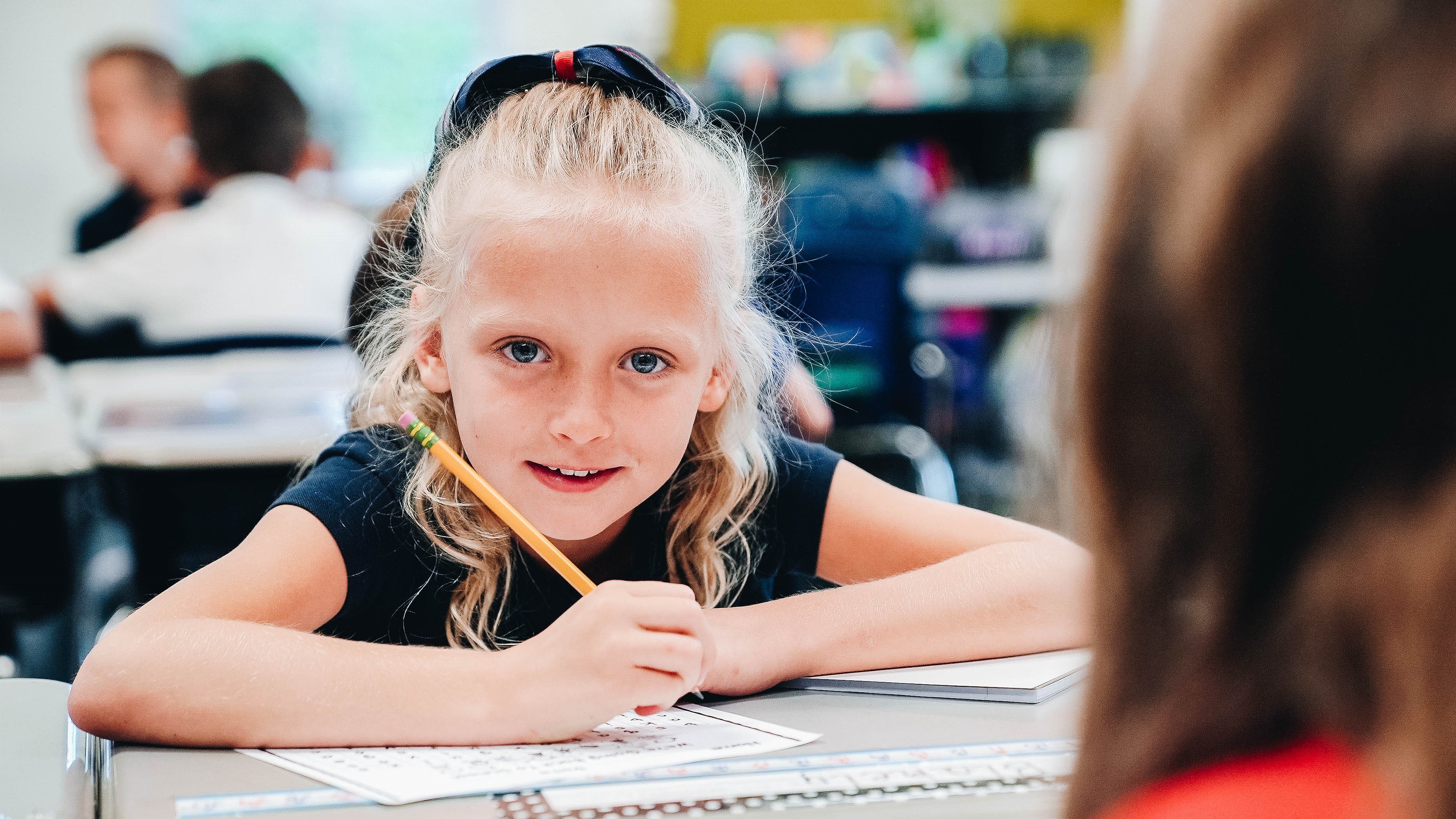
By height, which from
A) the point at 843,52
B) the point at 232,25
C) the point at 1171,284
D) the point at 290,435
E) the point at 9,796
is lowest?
the point at 9,796

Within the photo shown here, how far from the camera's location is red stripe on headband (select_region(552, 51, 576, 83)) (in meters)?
0.98

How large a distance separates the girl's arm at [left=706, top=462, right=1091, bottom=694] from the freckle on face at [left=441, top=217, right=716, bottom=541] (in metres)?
0.14

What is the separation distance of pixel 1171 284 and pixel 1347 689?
0.12 metres

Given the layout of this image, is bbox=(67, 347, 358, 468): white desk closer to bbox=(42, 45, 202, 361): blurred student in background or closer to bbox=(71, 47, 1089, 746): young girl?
bbox=(71, 47, 1089, 746): young girl

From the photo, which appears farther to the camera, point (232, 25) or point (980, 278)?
point (232, 25)

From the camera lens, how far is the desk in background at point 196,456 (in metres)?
1.53

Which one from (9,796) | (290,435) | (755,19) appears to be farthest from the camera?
(755,19)

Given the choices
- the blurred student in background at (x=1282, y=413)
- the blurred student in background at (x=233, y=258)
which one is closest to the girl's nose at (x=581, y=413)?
the blurred student in background at (x=1282, y=413)

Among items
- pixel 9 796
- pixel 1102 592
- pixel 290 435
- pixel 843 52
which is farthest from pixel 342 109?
pixel 1102 592

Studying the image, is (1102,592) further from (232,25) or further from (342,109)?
(232,25)

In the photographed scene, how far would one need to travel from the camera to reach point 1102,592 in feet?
1.23

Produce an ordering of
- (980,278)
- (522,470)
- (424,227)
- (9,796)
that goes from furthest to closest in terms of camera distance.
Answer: (980,278), (424,227), (522,470), (9,796)

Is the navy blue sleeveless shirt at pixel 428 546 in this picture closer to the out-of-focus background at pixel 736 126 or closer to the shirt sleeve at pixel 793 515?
the shirt sleeve at pixel 793 515

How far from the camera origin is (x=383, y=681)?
29.2 inches
